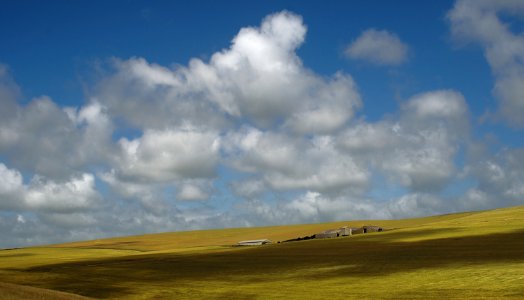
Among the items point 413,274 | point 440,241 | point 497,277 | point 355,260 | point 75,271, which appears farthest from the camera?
point 440,241

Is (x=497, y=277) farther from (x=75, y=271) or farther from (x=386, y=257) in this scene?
(x=75, y=271)

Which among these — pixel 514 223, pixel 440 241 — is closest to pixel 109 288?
pixel 440 241

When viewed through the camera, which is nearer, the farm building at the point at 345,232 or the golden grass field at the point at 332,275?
the golden grass field at the point at 332,275

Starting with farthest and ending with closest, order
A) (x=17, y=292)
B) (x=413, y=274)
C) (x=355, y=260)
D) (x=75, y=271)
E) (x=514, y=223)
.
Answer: (x=514, y=223) → (x=75, y=271) → (x=355, y=260) → (x=413, y=274) → (x=17, y=292)

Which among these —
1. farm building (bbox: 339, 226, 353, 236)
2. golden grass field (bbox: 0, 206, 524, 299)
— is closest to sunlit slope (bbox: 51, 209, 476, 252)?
farm building (bbox: 339, 226, 353, 236)

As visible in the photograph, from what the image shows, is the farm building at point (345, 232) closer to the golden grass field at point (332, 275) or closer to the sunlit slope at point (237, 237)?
the sunlit slope at point (237, 237)

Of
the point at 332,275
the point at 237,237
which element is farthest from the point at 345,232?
the point at 332,275

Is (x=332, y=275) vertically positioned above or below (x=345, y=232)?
below

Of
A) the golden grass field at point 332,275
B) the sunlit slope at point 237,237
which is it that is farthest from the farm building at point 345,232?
the golden grass field at point 332,275

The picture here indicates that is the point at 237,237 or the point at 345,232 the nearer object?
the point at 345,232

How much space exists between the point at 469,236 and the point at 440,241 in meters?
5.87

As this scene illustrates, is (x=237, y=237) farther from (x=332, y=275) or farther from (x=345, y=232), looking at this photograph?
(x=332, y=275)

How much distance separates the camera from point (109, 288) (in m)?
48.6

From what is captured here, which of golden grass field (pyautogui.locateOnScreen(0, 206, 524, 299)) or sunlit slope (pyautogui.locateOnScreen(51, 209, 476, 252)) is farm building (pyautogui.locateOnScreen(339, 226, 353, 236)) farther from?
golden grass field (pyautogui.locateOnScreen(0, 206, 524, 299))
